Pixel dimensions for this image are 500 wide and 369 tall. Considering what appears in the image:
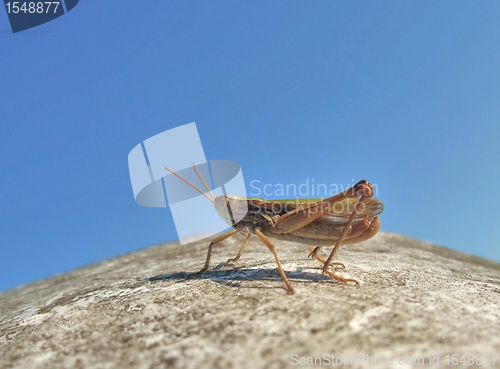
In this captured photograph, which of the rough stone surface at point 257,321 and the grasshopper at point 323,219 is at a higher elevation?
the grasshopper at point 323,219

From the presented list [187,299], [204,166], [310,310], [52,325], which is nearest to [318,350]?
[310,310]

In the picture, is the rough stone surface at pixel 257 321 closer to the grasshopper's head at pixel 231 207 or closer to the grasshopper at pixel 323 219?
the grasshopper at pixel 323 219

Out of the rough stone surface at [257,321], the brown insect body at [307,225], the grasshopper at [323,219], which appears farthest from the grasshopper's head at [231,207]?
the rough stone surface at [257,321]

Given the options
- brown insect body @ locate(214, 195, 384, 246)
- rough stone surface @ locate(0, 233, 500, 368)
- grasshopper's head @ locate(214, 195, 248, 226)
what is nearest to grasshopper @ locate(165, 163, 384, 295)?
brown insect body @ locate(214, 195, 384, 246)

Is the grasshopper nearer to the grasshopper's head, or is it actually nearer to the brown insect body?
the brown insect body

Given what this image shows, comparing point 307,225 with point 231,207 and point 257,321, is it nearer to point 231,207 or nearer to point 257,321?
point 231,207

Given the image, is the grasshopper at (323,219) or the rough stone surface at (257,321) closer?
the rough stone surface at (257,321)
